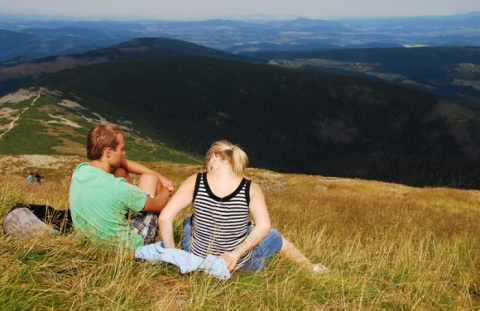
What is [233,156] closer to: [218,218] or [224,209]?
[224,209]

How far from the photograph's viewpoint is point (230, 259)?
4.55 meters

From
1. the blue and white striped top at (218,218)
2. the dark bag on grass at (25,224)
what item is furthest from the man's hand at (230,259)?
the dark bag on grass at (25,224)

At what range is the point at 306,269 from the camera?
15.5ft

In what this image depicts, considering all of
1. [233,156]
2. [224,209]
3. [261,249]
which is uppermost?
[233,156]

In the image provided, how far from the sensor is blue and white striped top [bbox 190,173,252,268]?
15.9 ft

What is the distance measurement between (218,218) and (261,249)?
826mm

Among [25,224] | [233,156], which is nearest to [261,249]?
[233,156]

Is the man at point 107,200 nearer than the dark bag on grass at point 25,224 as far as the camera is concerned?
No

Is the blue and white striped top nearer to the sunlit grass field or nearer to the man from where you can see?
the sunlit grass field

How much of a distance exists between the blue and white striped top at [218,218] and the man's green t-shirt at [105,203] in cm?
89

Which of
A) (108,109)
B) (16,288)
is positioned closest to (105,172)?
(16,288)

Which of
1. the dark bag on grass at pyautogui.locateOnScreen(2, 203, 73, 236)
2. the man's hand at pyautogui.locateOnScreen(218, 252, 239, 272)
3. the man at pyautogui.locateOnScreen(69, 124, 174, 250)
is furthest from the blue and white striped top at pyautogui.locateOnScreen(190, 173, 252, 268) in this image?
the dark bag on grass at pyautogui.locateOnScreen(2, 203, 73, 236)

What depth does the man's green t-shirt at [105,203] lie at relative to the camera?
16.7ft

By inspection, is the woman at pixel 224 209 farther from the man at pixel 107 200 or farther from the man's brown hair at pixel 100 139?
the man's brown hair at pixel 100 139
